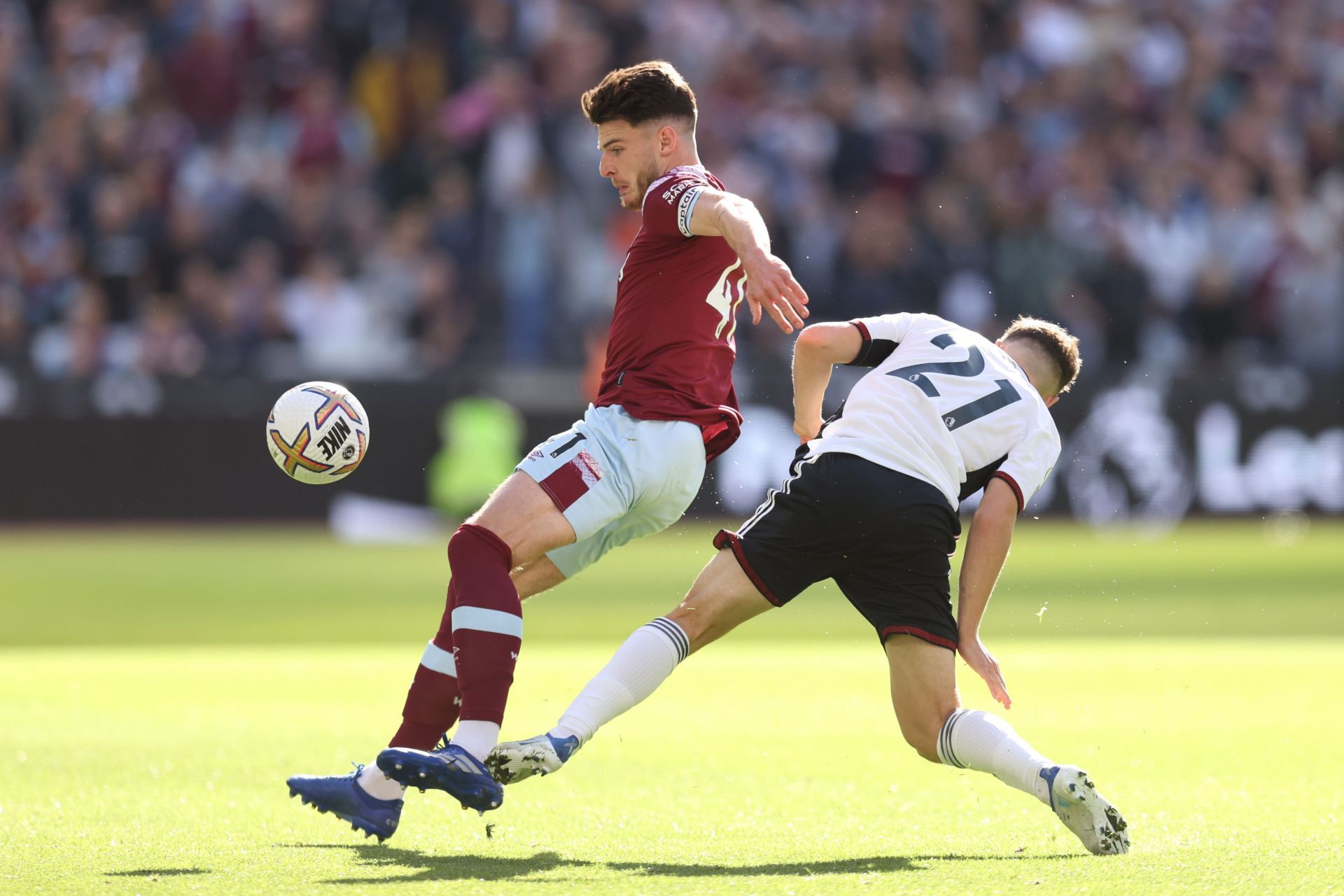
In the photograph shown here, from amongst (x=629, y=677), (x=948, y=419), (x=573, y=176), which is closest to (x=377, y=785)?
(x=629, y=677)

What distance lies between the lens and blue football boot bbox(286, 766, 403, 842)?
16.3 feet

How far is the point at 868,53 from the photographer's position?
18.4 meters

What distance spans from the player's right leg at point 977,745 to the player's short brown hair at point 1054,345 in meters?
1.02

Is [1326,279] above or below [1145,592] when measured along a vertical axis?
above

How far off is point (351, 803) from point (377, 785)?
0.09 metres

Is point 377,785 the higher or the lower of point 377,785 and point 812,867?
the higher

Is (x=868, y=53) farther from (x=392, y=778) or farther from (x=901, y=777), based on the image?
(x=392, y=778)

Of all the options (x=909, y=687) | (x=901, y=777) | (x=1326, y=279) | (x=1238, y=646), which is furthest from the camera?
(x=1326, y=279)

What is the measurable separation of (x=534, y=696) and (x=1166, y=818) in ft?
12.0

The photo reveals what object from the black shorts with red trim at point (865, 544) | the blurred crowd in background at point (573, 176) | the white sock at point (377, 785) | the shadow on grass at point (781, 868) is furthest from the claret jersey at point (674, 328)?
the blurred crowd in background at point (573, 176)

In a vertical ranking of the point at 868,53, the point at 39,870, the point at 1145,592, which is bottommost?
the point at 1145,592

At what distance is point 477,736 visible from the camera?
15.8ft

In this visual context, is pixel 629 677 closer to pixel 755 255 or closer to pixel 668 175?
pixel 755 255

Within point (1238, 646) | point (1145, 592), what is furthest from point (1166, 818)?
point (1145, 592)
